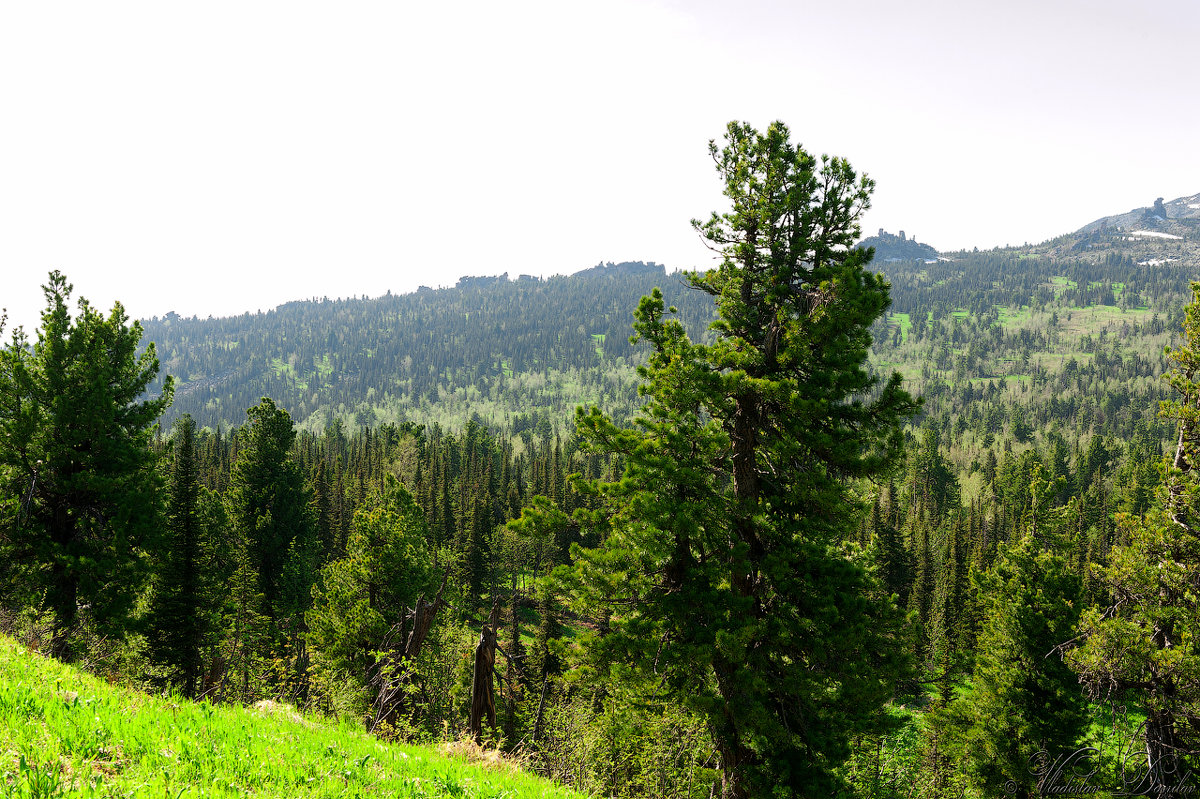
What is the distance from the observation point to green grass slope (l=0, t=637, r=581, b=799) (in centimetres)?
486

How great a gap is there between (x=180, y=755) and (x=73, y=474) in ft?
53.6

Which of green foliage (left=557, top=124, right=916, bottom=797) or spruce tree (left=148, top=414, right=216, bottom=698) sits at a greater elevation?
green foliage (left=557, top=124, right=916, bottom=797)

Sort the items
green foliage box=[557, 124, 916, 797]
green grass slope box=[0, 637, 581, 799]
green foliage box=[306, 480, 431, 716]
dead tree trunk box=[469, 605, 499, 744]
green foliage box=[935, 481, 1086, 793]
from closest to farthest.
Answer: green grass slope box=[0, 637, 581, 799] < green foliage box=[557, 124, 916, 797] < dead tree trunk box=[469, 605, 499, 744] < green foliage box=[935, 481, 1086, 793] < green foliage box=[306, 480, 431, 716]

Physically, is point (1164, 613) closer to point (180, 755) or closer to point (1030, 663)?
point (1030, 663)

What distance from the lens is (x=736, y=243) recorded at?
1252 centimetres

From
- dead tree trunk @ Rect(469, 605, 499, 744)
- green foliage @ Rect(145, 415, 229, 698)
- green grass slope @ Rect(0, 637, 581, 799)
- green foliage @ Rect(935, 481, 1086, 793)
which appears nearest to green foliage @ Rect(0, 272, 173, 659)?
green foliage @ Rect(145, 415, 229, 698)

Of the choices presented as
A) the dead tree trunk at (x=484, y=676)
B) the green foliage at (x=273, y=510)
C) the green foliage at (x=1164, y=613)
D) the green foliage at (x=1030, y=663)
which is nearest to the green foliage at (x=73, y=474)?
the dead tree trunk at (x=484, y=676)

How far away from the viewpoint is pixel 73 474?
17.0m

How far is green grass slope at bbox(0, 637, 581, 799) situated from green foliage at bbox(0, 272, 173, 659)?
1087cm

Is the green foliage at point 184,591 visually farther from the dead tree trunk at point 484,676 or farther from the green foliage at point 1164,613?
the green foliage at point 1164,613

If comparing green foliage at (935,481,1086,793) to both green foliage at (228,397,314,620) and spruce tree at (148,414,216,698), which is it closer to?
spruce tree at (148,414,216,698)

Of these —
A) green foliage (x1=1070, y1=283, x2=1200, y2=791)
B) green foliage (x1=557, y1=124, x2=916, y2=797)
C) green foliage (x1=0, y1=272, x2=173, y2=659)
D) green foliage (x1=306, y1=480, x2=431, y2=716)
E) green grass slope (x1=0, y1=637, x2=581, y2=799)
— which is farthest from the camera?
green foliage (x1=306, y1=480, x2=431, y2=716)

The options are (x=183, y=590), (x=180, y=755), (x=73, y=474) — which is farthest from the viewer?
(x=183, y=590)

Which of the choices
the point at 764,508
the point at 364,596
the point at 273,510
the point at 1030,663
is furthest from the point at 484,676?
the point at 273,510
